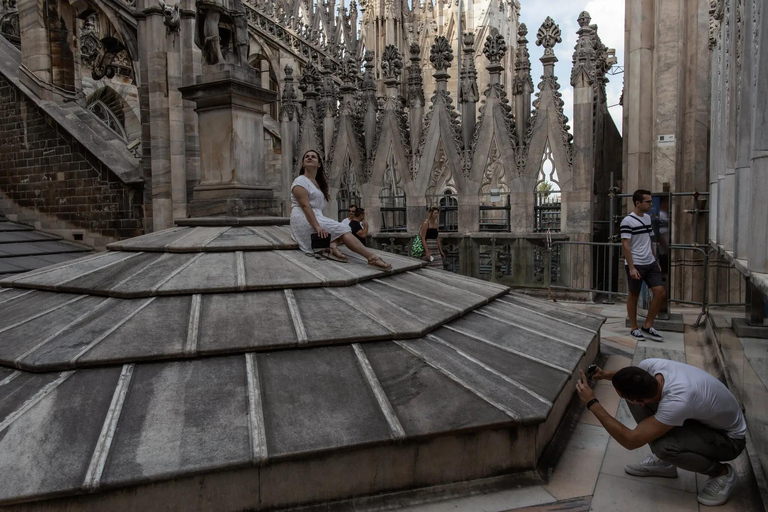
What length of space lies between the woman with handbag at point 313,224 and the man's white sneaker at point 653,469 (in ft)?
8.63

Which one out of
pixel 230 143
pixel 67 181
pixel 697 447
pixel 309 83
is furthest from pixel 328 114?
pixel 697 447

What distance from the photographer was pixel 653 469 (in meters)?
3.28

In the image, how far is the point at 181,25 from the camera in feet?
46.4

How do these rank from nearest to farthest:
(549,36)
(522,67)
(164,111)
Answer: (549,36)
(522,67)
(164,111)

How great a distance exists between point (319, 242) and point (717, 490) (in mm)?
3427

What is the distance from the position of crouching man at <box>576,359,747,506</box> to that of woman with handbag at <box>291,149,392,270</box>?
2648mm

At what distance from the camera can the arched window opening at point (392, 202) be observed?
39.0 feet

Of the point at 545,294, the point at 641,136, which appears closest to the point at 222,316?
the point at 545,294

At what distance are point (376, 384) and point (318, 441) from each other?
613 millimetres

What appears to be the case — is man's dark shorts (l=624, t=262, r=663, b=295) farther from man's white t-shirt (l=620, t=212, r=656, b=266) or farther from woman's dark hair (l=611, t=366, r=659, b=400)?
woman's dark hair (l=611, t=366, r=659, b=400)

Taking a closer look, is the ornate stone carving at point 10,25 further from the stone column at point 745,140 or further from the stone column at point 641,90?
the stone column at point 745,140

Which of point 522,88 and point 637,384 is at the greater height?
point 522,88

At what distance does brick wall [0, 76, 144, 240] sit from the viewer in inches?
539

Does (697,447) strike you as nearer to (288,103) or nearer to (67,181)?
(288,103)
